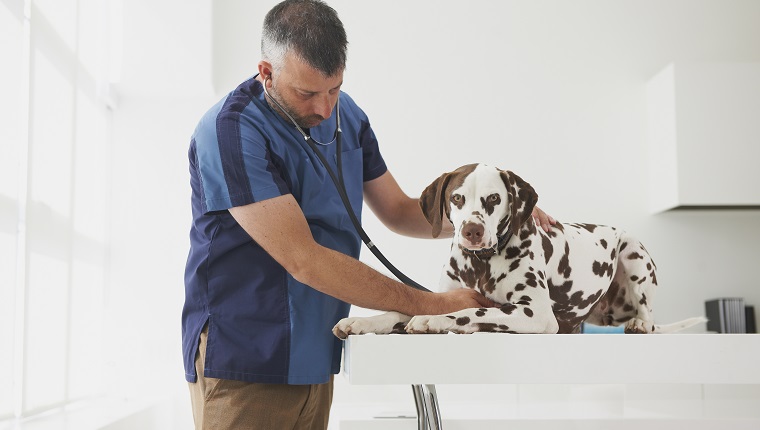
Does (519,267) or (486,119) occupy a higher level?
(486,119)

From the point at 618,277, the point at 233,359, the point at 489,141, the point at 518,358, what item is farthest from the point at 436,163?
the point at 518,358

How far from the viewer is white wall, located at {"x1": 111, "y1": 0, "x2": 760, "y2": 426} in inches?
163

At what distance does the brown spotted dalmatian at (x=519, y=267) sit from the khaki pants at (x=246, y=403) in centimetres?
33

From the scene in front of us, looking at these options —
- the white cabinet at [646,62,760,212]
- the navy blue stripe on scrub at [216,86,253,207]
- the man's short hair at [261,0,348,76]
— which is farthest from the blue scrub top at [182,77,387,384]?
the white cabinet at [646,62,760,212]

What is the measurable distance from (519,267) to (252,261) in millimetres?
522

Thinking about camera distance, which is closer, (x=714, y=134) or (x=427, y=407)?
(x=427, y=407)

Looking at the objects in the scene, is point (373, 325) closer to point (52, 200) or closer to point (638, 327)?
point (638, 327)

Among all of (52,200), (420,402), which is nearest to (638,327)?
(420,402)

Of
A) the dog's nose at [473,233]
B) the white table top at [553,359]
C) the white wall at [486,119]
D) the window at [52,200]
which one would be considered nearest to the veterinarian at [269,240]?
the dog's nose at [473,233]

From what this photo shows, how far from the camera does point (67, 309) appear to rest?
10.8 feet

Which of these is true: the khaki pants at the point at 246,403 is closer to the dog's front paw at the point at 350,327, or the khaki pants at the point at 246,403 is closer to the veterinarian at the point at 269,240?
the veterinarian at the point at 269,240

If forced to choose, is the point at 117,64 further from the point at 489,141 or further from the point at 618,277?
the point at 618,277

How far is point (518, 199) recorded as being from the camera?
151 centimetres

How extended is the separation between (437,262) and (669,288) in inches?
50.0
